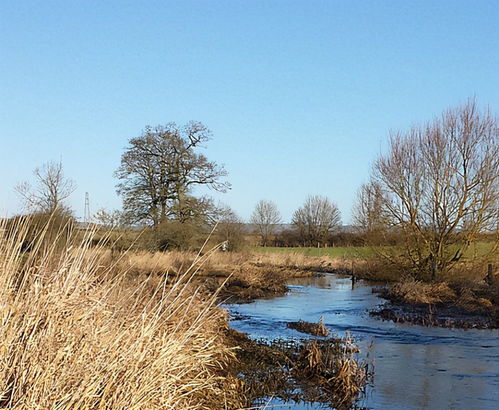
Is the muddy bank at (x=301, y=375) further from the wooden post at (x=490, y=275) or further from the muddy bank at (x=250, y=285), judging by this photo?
the wooden post at (x=490, y=275)

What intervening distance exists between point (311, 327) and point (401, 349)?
237cm

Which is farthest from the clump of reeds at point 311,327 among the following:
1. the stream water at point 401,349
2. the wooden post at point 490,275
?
the wooden post at point 490,275

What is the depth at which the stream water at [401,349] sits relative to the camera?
7.73 m

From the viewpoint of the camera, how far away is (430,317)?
50.4 feet

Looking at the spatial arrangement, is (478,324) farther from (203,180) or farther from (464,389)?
(203,180)

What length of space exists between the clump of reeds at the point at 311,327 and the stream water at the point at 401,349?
0.24m

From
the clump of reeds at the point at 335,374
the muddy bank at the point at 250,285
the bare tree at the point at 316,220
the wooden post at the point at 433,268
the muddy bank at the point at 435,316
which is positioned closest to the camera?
the clump of reeds at the point at 335,374

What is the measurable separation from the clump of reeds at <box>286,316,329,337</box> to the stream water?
24 centimetres

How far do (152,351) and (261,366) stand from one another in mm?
4728

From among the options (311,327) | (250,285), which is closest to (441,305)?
(311,327)

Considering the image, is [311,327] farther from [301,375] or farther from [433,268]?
[433,268]

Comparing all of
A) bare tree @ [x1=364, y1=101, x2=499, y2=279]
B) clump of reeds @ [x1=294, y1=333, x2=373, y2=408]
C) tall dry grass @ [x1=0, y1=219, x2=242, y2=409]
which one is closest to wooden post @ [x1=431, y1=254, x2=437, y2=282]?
bare tree @ [x1=364, y1=101, x2=499, y2=279]

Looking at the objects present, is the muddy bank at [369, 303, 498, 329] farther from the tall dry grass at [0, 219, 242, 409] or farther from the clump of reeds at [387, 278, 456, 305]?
the tall dry grass at [0, 219, 242, 409]

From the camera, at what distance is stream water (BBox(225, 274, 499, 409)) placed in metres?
7.73
